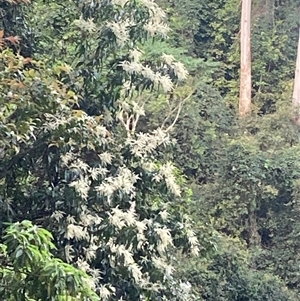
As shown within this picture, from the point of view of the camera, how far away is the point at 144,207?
12.2 feet

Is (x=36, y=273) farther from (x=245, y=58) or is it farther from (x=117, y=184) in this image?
(x=245, y=58)

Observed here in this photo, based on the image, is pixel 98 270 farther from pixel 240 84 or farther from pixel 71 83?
pixel 240 84

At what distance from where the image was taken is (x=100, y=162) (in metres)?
3.47

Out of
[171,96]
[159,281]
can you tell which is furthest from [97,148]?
[171,96]

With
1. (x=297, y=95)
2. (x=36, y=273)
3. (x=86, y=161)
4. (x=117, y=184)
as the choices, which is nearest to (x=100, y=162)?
(x=86, y=161)

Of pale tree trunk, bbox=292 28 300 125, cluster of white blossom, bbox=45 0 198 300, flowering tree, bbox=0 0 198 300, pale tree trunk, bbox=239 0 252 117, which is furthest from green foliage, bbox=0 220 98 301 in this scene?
pale tree trunk, bbox=239 0 252 117

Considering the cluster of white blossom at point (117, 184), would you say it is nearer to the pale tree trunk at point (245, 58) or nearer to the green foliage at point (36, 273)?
the green foliage at point (36, 273)

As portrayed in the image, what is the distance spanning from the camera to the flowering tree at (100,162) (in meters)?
3.08

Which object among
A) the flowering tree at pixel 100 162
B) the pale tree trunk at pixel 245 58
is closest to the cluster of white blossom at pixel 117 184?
the flowering tree at pixel 100 162

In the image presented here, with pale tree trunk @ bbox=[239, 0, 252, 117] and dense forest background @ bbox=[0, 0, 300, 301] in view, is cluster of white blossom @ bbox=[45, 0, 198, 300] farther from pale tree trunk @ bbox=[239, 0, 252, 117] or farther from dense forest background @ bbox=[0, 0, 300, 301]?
pale tree trunk @ bbox=[239, 0, 252, 117]

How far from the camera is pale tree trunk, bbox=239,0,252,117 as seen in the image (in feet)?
34.1

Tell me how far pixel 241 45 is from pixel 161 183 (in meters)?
7.32

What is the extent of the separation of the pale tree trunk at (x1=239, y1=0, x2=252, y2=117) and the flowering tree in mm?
6591

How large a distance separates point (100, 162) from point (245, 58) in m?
7.49
